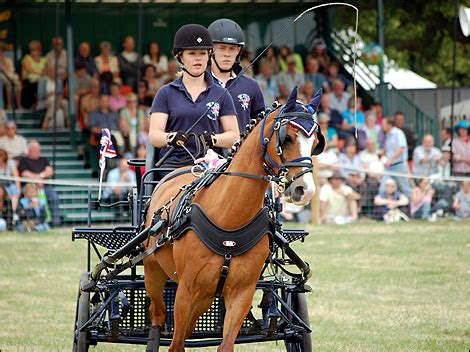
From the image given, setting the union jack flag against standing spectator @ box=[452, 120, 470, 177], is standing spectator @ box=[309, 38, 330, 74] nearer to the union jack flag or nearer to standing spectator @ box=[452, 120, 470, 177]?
standing spectator @ box=[452, 120, 470, 177]

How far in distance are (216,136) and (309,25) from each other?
18625mm

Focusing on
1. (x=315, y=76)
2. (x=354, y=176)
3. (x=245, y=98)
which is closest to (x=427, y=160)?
(x=354, y=176)

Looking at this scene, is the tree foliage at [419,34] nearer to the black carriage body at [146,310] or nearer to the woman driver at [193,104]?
the woman driver at [193,104]

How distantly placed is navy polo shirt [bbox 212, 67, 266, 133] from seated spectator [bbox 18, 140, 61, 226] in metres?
9.85

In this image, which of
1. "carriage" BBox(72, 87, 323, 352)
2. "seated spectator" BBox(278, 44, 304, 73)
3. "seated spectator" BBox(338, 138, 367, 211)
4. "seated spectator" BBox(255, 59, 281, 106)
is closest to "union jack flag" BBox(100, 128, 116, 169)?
"carriage" BBox(72, 87, 323, 352)

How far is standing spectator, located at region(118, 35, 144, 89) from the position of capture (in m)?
21.7

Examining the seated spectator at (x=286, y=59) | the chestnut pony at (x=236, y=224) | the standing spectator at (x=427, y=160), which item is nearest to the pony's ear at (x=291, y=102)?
the chestnut pony at (x=236, y=224)

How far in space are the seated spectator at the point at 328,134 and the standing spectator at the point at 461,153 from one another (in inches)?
88.1

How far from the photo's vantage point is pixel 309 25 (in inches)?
1017

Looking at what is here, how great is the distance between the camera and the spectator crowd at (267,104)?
18531 millimetres

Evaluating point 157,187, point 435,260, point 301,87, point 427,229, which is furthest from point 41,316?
point 301,87

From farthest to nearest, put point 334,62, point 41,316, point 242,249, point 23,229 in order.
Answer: point 334,62
point 23,229
point 41,316
point 242,249

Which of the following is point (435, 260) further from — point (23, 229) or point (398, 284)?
point (23, 229)

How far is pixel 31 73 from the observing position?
21.5 m
